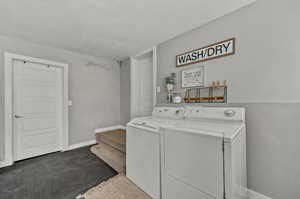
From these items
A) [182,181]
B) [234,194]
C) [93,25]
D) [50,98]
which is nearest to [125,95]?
[50,98]

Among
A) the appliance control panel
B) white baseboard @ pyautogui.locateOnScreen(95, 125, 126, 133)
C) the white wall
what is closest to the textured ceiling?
the white wall

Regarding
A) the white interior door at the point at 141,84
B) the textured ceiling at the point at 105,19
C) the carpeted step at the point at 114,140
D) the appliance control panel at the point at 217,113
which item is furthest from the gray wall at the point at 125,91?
the appliance control panel at the point at 217,113

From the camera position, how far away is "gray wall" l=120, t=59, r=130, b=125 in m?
3.52

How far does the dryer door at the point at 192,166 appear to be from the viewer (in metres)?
1.03

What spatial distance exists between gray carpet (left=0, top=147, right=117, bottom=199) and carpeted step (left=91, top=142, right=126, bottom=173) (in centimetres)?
8

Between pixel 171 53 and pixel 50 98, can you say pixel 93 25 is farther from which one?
pixel 50 98

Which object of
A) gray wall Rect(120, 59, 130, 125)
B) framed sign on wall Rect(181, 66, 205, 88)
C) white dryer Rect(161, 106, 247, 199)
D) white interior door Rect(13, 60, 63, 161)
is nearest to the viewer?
white dryer Rect(161, 106, 247, 199)

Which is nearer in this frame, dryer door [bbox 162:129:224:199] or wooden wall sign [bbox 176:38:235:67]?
dryer door [bbox 162:129:224:199]

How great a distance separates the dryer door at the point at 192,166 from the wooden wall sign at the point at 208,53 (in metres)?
1.22

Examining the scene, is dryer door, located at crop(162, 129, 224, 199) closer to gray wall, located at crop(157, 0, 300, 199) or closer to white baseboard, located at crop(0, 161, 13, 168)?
gray wall, located at crop(157, 0, 300, 199)

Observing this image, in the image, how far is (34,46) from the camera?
2555mm

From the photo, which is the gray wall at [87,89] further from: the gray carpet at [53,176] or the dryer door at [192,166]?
the dryer door at [192,166]

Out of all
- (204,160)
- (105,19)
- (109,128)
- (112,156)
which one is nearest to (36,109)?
(109,128)

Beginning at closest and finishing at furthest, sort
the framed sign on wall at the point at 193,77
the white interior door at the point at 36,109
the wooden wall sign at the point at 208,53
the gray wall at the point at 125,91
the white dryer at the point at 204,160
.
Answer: the white dryer at the point at 204,160 → the wooden wall sign at the point at 208,53 → the framed sign on wall at the point at 193,77 → the white interior door at the point at 36,109 → the gray wall at the point at 125,91
